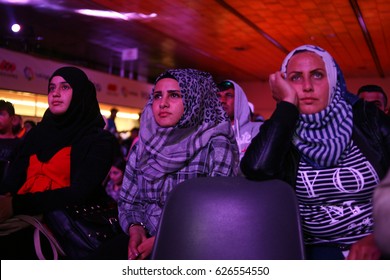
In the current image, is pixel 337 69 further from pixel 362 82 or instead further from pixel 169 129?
pixel 362 82

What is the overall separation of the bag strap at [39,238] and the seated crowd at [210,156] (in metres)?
0.05

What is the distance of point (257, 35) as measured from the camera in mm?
9289

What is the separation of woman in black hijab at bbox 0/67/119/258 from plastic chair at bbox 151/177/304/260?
90 cm

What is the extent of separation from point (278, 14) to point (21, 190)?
20.7 ft

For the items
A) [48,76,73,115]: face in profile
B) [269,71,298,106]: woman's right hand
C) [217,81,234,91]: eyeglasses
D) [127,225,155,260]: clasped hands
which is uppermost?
[269,71,298,106]: woman's right hand

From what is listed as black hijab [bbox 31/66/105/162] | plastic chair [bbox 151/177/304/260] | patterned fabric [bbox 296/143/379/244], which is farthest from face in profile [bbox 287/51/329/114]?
black hijab [bbox 31/66/105/162]

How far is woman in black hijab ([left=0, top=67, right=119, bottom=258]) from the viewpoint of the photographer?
2.16 meters

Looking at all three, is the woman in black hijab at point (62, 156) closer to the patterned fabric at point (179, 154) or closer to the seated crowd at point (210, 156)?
the seated crowd at point (210, 156)

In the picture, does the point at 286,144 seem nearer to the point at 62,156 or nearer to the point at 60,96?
the point at 62,156

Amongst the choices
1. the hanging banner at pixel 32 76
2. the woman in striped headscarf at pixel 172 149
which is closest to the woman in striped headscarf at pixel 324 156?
the woman in striped headscarf at pixel 172 149

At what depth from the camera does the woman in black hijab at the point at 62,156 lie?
2.16 m

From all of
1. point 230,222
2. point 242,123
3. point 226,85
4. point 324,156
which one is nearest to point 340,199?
point 324,156

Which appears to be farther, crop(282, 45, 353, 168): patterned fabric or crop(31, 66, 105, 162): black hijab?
crop(31, 66, 105, 162): black hijab

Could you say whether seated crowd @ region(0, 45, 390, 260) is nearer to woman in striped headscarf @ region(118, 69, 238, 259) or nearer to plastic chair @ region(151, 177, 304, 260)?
woman in striped headscarf @ region(118, 69, 238, 259)
